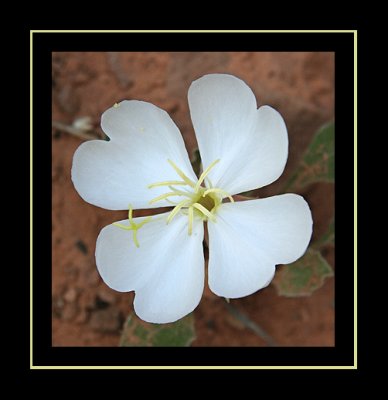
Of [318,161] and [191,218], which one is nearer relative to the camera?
[191,218]

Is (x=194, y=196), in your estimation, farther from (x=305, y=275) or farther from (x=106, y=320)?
(x=106, y=320)

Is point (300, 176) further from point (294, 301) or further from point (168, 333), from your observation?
point (168, 333)

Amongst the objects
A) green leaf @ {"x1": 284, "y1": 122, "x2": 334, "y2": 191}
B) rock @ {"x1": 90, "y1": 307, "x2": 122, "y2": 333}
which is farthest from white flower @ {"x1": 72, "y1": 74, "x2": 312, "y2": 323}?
rock @ {"x1": 90, "y1": 307, "x2": 122, "y2": 333}

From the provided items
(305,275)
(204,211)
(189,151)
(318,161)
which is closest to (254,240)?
(204,211)

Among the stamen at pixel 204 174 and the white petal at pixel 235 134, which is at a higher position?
the white petal at pixel 235 134

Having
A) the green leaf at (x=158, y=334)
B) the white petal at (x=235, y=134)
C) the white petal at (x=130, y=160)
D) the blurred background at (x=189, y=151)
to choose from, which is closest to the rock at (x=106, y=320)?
the blurred background at (x=189, y=151)

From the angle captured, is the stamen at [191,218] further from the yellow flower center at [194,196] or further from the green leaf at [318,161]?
the green leaf at [318,161]

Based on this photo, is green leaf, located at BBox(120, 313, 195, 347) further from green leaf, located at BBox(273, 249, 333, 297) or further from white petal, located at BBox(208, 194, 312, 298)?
white petal, located at BBox(208, 194, 312, 298)
